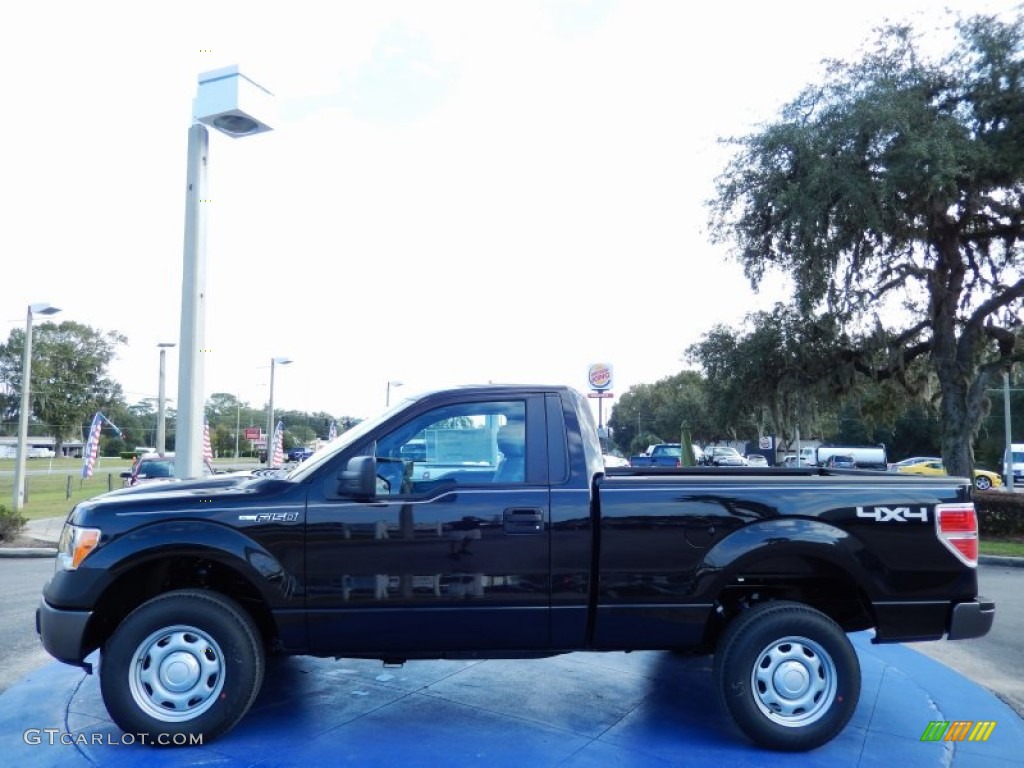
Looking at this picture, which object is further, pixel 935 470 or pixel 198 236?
pixel 935 470

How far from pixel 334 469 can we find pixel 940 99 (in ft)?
56.4

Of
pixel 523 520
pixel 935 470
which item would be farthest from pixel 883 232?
pixel 935 470

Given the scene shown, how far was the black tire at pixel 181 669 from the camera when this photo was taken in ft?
13.7

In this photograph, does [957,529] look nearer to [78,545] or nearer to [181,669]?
[181,669]

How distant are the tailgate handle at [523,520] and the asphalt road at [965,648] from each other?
3452 mm

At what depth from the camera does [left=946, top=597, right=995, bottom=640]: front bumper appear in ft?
14.5

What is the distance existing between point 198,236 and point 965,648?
8.55 m

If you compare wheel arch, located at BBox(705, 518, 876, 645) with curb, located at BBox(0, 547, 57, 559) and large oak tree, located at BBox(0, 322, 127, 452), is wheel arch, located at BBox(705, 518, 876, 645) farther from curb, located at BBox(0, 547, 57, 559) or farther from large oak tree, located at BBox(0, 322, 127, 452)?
large oak tree, located at BBox(0, 322, 127, 452)

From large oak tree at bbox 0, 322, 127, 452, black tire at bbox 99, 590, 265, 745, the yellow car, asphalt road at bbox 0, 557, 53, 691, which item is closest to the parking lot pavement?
black tire at bbox 99, 590, 265, 745

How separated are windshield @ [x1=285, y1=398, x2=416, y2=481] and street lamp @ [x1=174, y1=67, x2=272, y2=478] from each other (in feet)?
15.1

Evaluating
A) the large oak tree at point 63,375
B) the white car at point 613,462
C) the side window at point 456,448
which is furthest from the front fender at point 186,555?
the large oak tree at point 63,375

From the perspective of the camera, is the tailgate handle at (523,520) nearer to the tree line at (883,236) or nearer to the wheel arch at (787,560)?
the wheel arch at (787,560)

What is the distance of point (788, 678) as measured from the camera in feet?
14.3

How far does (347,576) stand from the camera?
14.0ft
